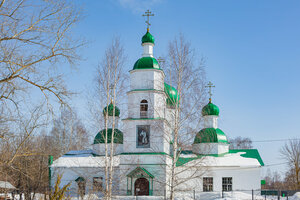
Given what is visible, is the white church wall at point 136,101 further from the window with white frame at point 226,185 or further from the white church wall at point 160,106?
the window with white frame at point 226,185

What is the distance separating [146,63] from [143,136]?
485 centimetres

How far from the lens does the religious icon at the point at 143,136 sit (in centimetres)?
2339

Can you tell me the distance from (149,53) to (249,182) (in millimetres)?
12414

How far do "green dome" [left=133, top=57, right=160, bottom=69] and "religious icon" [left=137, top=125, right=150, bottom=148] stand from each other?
3.96 meters

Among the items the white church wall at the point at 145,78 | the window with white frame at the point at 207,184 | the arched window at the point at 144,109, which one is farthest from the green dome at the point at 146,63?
the window with white frame at the point at 207,184

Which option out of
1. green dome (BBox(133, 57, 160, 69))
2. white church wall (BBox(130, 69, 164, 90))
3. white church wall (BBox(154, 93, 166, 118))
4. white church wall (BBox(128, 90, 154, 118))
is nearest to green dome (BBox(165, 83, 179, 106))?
white church wall (BBox(154, 93, 166, 118))

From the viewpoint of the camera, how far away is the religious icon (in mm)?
23391

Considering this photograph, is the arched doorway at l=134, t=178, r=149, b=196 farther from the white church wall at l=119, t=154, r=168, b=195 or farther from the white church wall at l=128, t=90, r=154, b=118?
the white church wall at l=128, t=90, r=154, b=118

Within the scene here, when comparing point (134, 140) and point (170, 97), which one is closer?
point (170, 97)

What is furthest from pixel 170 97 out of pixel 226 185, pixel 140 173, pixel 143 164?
pixel 226 185

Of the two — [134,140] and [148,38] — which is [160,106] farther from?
[148,38]

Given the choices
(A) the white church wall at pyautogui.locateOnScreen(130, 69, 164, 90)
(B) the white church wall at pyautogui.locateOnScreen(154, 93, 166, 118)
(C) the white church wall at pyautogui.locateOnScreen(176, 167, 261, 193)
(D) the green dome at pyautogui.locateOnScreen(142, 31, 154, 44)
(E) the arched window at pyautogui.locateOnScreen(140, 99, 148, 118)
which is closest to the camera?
(B) the white church wall at pyautogui.locateOnScreen(154, 93, 166, 118)

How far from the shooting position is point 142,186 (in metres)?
23.8

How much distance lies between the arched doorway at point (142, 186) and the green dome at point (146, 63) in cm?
751
